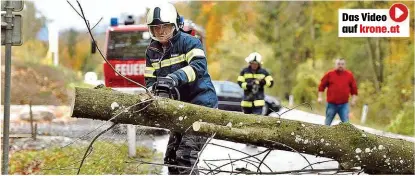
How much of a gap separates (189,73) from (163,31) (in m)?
0.39

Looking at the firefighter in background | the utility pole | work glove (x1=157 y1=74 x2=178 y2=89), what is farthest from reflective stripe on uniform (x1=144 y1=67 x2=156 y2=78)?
the firefighter in background

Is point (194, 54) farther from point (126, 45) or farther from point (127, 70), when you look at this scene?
point (126, 45)

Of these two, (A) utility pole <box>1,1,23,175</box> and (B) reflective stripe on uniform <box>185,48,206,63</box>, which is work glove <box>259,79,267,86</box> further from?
(B) reflective stripe on uniform <box>185,48,206,63</box>

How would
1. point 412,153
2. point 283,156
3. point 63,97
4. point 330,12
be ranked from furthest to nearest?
point 330,12
point 63,97
point 283,156
point 412,153

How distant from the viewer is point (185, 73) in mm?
4988

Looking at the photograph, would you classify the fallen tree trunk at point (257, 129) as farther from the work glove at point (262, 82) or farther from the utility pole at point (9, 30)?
the work glove at point (262, 82)

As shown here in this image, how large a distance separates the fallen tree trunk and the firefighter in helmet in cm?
74

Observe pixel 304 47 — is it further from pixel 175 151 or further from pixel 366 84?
pixel 175 151

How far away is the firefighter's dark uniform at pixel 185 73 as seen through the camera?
16.9 feet

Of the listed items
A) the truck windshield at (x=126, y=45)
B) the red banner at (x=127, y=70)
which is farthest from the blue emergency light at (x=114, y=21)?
the red banner at (x=127, y=70)

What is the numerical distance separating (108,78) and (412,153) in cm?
1002

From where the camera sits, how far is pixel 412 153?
444 cm

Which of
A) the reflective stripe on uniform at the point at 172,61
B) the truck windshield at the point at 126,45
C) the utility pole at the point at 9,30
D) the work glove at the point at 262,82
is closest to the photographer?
the reflective stripe on uniform at the point at 172,61

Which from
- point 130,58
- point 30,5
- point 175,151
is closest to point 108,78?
point 130,58
